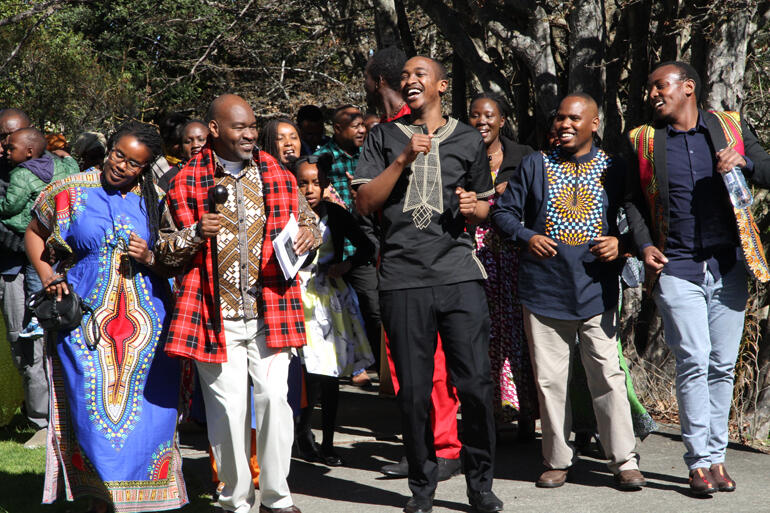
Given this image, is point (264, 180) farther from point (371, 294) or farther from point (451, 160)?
point (371, 294)

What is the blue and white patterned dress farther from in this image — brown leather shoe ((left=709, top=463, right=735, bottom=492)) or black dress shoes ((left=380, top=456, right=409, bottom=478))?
brown leather shoe ((left=709, top=463, right=735, bottom=492))

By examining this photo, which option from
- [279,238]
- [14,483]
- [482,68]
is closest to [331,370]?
[279,238]

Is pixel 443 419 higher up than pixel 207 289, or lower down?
lower down

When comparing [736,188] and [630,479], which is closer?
[736,188]

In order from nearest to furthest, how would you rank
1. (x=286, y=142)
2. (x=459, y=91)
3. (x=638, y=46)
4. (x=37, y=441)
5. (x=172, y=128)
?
(x=286, y=142) < (x=37, y=441) < (x=172, y=128) < (x=638, y=46) < (x=459, y=91)

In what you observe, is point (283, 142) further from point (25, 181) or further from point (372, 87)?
point (25, 181)

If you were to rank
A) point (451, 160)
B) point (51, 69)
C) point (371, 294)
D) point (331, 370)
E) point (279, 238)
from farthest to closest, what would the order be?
point (51, 69) → point (371, 294) → point (331, 370) → point (451, 160) → point (279, 238)

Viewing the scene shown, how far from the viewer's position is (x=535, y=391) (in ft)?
18.5

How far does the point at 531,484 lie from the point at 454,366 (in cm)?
97

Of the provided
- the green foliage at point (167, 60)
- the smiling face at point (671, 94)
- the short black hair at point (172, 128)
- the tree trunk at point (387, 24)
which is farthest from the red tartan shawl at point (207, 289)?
the green foliage at point (167, 60)

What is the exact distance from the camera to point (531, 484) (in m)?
5.14

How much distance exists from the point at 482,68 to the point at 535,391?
349cm

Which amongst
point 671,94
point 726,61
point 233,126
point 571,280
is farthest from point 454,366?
point 726,61

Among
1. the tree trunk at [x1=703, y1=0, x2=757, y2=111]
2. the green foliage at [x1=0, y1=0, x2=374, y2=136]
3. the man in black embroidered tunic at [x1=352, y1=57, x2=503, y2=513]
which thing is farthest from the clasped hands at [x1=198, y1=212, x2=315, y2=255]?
the green foliage at [x1=0, y1=0, x2=374, y2=136]
